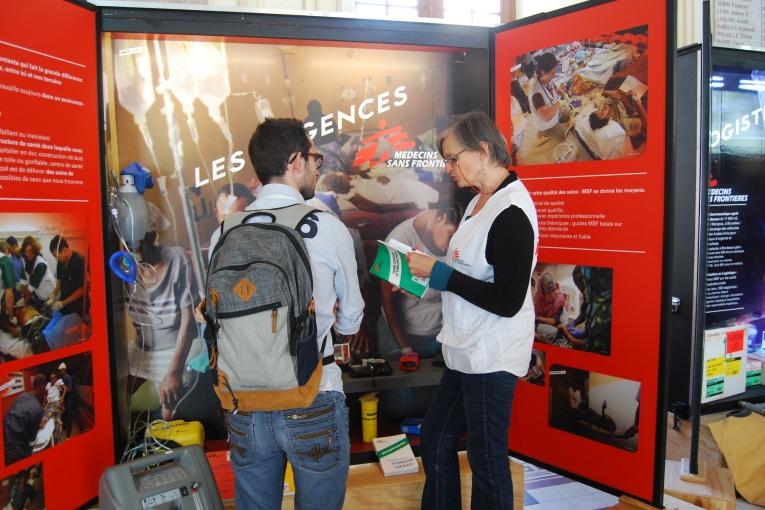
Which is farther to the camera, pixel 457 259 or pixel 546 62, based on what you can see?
pixel 546 62

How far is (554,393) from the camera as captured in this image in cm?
257

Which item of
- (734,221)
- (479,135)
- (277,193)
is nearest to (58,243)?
(277,193)

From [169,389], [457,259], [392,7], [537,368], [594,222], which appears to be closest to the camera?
[457,259]

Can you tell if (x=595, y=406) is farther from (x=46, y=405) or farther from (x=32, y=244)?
(x=32, y=244)

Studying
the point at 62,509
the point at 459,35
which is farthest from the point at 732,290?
the point at 62,509

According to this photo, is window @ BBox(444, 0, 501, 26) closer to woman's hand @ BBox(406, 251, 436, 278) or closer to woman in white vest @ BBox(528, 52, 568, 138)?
woman in white vest @ BBox(528, 52, 568, 138)

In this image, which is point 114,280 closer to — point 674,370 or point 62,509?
point 62,509

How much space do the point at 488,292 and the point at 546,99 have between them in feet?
4.08

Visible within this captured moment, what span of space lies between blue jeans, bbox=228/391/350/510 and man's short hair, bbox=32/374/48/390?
1.02 m

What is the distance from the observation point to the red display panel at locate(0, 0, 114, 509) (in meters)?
2.01

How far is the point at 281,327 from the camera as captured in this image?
55.6 inches

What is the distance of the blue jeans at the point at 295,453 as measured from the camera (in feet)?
4.87

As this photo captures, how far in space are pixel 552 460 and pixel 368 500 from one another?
0.86m

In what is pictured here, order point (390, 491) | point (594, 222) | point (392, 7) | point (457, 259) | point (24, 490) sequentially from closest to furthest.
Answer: point (457, 259) → point (24, 490) → point (594, 222) → point (390, 491) → point (392, 7)
